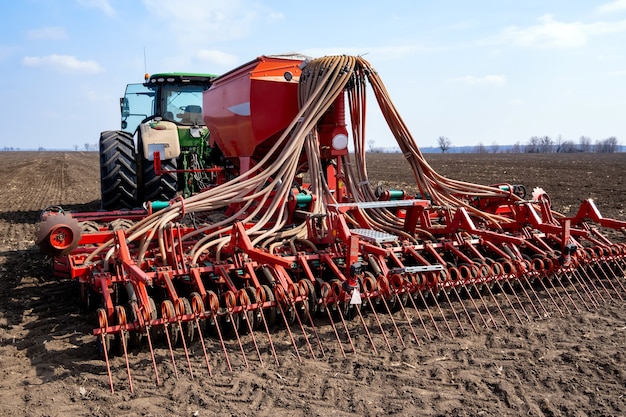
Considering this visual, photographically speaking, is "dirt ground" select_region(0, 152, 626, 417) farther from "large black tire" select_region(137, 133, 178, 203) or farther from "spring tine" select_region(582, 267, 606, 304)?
"large black tire" select_region(137, 133, 178, 203)

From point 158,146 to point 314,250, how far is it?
3412mm

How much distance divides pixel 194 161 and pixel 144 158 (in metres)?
0.66

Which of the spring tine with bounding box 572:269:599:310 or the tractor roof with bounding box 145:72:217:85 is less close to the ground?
the tractor roof with bounding box 145:72:217:85

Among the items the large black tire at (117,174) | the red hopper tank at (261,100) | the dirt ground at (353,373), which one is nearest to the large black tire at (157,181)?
the large black tire at (117,174)

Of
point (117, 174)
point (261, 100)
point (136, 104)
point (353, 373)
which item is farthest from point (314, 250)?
point (136, 104)

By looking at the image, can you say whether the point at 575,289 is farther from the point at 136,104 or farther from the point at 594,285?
the point at 136,104

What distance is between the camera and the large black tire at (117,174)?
6.70m

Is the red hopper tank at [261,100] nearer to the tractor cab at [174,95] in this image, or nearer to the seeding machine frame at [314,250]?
the seeding machine frame at [314,250]

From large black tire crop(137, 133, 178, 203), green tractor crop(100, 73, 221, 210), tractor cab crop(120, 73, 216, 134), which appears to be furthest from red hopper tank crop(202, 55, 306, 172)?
tractor cab crop(120, 73, 216, 134)

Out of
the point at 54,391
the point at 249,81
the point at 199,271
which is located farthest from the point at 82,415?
the point at 249,81

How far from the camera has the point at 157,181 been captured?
6.91 meters

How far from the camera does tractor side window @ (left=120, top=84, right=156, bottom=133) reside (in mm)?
7812

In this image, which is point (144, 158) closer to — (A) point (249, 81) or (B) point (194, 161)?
(B) point (194, 161)

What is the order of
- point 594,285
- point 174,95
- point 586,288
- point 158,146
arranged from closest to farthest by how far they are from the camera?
point 594,285 < point 586,288 < point 158,146 < point 174,95
